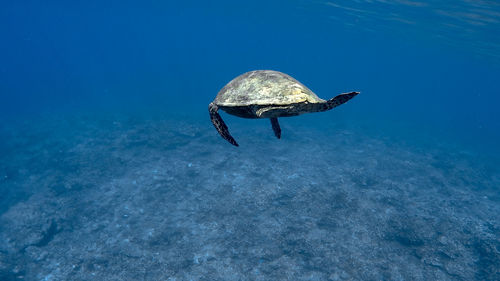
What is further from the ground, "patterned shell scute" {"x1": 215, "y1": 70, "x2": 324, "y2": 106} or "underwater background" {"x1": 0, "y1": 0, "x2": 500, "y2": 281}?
"patterned shell scute" {"x1": 215, "y1": 70, "x2": 324, "y2": 106}

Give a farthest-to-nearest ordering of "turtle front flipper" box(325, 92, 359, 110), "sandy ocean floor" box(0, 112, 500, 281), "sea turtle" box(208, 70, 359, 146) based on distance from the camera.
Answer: "sandy ocean floor" box(0, 112, 500, 281) → "sea turtle" box(208, 70, 359, 146) → "turtle front flipper" box(325, 92, 359, 110)

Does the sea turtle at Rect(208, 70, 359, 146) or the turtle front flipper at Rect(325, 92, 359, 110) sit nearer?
the turtle front flipper at Rect(325, 92, 359, 110)

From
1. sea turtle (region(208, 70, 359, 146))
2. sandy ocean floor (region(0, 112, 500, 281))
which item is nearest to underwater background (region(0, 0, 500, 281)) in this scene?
sandy ocean floor (region(0, 112, 500, 281))

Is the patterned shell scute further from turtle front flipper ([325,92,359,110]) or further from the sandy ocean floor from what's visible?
the sandy ocean floor

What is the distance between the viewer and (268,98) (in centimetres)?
342

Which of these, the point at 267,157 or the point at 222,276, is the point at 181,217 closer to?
the point at 222,276

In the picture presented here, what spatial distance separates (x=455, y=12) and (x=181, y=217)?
26.2 meters

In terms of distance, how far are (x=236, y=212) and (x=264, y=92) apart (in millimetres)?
7753

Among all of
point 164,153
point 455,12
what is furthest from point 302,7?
point 164,153

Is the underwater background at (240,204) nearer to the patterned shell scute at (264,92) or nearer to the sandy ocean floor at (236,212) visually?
the sandy ocean floor at (236,212)

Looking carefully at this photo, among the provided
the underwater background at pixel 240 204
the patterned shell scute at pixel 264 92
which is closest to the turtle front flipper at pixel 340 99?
the patterned shell scute at pixel 264 92

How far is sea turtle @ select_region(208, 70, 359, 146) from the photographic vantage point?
328cm

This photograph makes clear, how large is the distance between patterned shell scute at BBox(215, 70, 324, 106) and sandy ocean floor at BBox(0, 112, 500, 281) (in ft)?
20.2

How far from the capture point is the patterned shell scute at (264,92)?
10.9 feet
